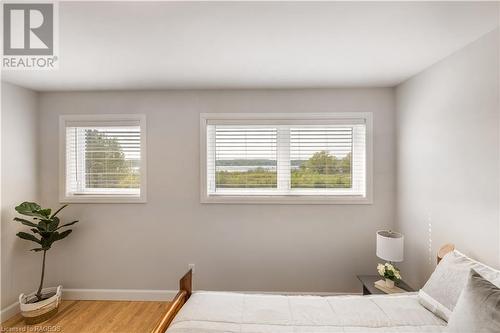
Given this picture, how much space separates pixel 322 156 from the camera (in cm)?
283

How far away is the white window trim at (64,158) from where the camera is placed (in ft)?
9.17

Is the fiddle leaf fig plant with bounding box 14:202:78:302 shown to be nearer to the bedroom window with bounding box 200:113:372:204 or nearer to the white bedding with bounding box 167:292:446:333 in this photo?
the bedroom window with bounding box 200:113:372:204

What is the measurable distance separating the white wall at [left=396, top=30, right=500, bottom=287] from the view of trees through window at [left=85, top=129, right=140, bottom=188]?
10.2 feet

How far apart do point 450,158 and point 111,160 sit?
3519mm

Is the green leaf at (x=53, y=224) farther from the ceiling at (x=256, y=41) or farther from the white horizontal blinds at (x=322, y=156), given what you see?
the white horizontal blinds at (x=322, y=156)

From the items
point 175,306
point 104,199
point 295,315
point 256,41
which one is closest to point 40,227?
point 104,199

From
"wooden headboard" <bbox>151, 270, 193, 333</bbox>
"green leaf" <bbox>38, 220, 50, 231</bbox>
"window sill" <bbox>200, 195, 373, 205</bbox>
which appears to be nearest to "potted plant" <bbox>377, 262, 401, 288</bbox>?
Answer: "window sill" <bbox>200, 195, 373, 205</bbox>

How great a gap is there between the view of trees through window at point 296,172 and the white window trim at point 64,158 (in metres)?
0.89

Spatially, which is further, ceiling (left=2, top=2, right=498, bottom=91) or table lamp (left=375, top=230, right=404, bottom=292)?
table lamp (left=375, top=230, right=404, bottom=292)

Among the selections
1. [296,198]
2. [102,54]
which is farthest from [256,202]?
[102,54]

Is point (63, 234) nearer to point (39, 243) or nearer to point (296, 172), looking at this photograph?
point (39, 243)

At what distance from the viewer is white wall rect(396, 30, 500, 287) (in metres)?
1.59

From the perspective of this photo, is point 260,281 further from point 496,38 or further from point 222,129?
point 496,38

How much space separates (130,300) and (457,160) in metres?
3.60
